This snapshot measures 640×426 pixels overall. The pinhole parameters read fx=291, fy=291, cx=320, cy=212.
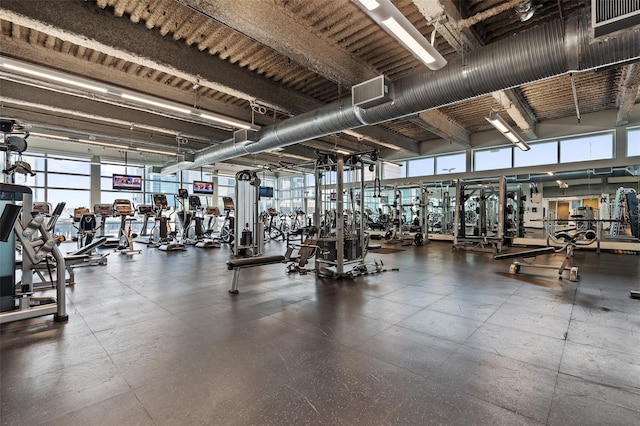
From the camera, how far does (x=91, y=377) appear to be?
7.19 feet

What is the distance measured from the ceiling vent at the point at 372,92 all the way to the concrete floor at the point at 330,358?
10.3 feet

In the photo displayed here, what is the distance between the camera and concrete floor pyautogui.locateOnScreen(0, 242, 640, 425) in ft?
5.93

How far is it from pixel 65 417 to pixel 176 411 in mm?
650

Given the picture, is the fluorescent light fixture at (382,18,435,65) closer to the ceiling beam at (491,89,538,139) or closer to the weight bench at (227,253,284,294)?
the weight bench at (227,253,284,294)

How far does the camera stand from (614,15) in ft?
9.05

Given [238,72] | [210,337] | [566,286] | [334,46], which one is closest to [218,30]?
[238,72]

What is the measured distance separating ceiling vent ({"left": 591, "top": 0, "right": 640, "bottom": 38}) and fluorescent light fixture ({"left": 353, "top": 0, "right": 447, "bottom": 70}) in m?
1.43

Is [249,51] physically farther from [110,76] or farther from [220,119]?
[110,76]

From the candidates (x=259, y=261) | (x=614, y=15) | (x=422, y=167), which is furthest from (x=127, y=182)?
(x=614, y=15)

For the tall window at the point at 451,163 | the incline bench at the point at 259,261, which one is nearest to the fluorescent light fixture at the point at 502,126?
the tall window at the point at 451,163

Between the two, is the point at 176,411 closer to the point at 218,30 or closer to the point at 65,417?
the point at 65,417

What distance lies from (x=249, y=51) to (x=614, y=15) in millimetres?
4776

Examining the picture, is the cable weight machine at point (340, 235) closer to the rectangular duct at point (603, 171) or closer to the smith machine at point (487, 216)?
the smith machine at point (487, 216)

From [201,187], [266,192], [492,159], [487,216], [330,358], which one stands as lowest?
[330,358]
